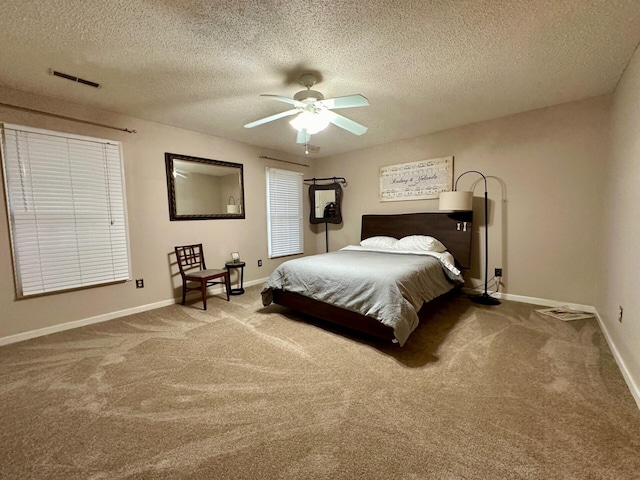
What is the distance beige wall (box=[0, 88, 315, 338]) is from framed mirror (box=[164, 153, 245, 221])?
9 cm

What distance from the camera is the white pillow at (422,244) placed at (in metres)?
3.59

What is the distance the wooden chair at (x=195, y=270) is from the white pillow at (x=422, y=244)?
2576mm

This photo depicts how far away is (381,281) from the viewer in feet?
7.91

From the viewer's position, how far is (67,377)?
80.2 inches

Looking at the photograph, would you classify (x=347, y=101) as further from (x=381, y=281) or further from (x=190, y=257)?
(x=190, y=257)

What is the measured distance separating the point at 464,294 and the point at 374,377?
101 inches

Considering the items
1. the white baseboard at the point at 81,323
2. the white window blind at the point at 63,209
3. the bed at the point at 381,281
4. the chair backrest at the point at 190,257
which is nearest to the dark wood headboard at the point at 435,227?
the bed at the point at 381,281

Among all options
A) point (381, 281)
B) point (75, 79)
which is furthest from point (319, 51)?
point (75, 79)

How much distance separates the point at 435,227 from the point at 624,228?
1.99 meters

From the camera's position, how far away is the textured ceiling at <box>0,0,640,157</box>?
1659mm

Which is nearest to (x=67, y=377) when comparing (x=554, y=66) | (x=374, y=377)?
(x=374, y=377)

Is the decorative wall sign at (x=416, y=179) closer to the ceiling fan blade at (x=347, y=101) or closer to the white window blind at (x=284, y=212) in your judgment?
the white window blind at (x=284, y=212)

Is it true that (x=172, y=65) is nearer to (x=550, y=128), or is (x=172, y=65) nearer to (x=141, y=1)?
(x=141, y=1)

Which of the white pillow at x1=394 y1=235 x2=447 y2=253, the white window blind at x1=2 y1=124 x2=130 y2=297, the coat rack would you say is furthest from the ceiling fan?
the coat rack
